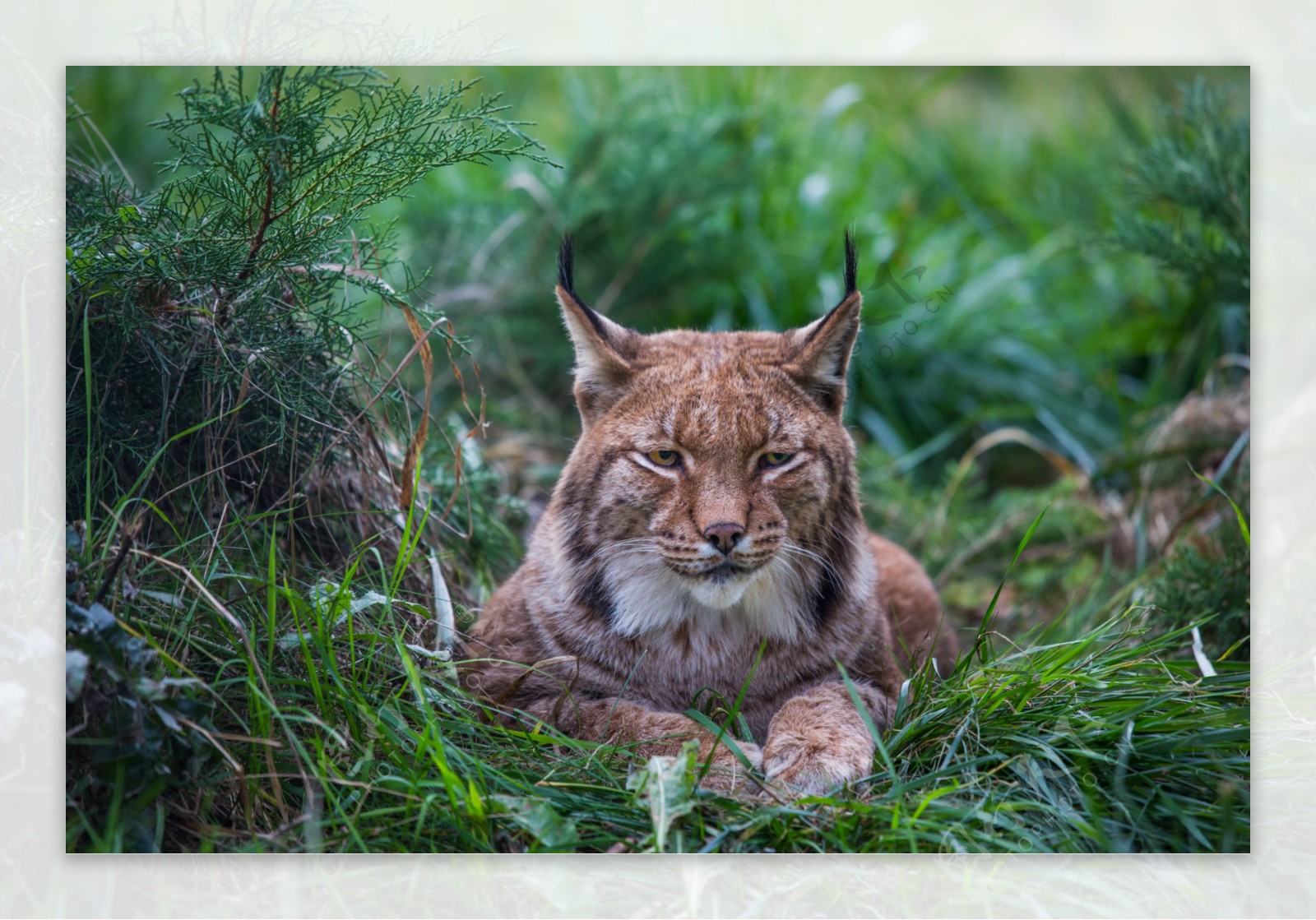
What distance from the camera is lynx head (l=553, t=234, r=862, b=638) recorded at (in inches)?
130

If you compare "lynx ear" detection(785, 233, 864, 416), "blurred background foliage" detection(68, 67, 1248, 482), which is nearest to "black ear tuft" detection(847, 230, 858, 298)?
"lynx ear" detection(785, 233, 864, 416)

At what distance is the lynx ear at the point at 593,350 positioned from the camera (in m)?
3.46

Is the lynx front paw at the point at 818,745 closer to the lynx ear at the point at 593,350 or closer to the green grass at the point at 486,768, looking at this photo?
the green grass at the point at 486,768

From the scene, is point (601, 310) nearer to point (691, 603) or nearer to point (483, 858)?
point (691, 603)

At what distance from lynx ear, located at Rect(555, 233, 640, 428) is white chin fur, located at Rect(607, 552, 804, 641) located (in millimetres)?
521

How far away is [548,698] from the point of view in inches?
138

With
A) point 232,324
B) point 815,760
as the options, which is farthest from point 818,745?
point 232,324

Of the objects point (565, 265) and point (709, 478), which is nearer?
point (709, 478)

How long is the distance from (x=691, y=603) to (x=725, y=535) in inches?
13.3

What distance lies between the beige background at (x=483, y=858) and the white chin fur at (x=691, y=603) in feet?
2.31

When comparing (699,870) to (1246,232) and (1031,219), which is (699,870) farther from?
(1031,219)

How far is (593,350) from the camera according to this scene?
3516 mm

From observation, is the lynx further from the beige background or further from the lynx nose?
the beige background

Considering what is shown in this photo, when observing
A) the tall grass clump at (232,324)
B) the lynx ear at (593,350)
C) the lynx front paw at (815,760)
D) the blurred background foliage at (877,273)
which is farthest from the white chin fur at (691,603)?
the blurred background foliage at (877,273)
